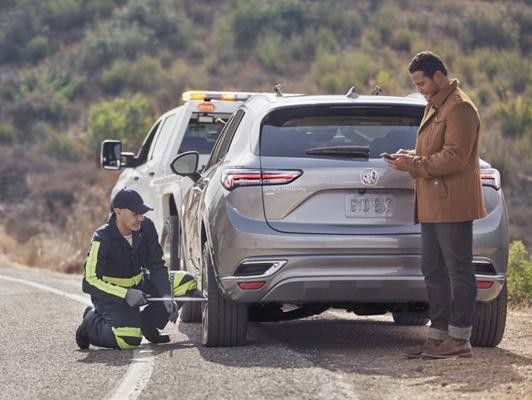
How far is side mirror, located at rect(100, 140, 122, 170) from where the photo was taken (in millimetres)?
15172

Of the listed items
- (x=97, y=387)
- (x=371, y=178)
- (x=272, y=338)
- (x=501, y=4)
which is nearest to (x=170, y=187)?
(x=272, y=338)

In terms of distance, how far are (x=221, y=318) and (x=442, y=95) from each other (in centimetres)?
215

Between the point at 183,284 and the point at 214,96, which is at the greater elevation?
the point at 214,96

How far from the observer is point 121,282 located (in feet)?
32.7

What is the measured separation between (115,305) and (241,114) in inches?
66.8

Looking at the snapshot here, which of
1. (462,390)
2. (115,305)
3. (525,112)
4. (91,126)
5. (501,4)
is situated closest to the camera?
(462,390)

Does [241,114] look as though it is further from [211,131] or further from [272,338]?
[211,131]

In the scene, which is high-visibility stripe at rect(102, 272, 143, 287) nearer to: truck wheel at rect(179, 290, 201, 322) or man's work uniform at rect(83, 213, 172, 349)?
man's work uniform at rect(83, 213, 172, 349)

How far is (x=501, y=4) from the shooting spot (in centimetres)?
4722

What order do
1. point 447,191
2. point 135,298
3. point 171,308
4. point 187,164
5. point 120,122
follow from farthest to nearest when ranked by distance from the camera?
point 120,122 → point 187,164 → point 171,308 → point 135,298 → point 447,191

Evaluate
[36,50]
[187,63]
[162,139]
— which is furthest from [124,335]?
[36,50]

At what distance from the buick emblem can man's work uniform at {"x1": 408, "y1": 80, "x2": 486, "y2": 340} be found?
28 centimetres

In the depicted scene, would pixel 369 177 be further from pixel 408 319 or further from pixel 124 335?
pixel 408 319

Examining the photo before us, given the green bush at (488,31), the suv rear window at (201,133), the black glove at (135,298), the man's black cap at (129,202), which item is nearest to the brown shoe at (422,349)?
the black glove at (135,298)
